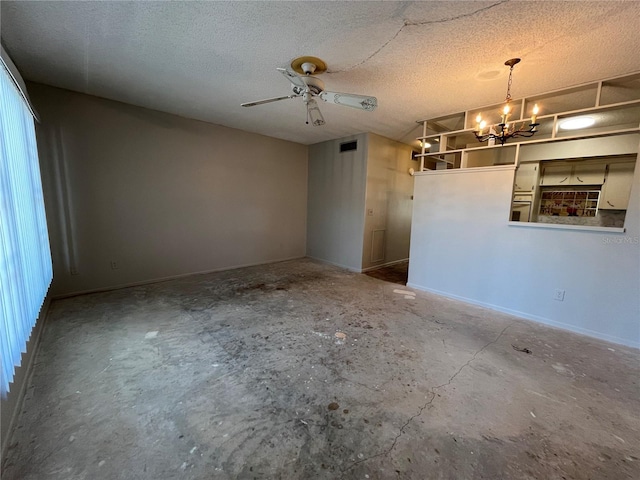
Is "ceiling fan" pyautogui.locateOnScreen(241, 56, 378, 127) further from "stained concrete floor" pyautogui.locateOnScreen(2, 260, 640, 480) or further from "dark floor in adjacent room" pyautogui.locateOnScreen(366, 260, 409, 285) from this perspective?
"dark floor in adjacent room" pyautogui.locateOnScreen(366, 260, 409, 285)

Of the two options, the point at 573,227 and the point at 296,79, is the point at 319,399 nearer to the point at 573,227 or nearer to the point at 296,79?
the point at 296,79

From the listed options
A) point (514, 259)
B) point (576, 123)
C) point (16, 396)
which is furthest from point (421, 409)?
point (576, 123)

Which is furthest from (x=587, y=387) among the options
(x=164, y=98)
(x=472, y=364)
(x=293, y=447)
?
(x=164, y=98)

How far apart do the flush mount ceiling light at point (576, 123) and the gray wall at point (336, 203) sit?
9.47 ft

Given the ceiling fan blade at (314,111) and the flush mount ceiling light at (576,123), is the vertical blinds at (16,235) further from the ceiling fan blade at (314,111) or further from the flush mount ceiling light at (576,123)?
the flush mount ceiling light at (576,123)

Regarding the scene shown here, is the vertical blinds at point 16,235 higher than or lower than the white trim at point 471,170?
lower

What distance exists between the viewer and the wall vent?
4.85 m

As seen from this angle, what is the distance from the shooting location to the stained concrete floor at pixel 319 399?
1.33 m

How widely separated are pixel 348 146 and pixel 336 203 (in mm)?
1119

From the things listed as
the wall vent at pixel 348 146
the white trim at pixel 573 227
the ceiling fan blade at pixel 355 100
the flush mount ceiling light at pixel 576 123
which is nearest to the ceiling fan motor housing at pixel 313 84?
the ceiling fan blade at pixel 355 100

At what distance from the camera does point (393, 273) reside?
4934 millimetres

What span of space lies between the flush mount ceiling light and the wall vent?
3009mm

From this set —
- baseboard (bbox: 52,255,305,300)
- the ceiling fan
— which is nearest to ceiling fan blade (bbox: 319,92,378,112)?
the ceiling fan

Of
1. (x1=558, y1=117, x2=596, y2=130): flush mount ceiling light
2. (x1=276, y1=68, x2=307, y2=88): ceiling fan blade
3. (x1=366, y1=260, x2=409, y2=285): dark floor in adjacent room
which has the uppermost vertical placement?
(x1=558, y1=117, x2=596, y2=130): flush mount ceiling light
